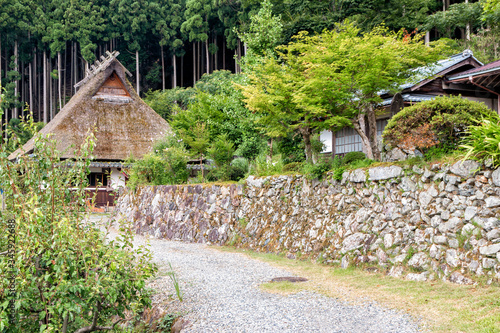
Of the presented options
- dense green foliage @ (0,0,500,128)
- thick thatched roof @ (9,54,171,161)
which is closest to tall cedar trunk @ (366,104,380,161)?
thick thatched roof @ (9,54,171,161)

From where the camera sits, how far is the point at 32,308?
16.0ft

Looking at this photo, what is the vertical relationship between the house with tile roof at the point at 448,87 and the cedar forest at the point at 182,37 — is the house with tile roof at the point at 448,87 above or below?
below

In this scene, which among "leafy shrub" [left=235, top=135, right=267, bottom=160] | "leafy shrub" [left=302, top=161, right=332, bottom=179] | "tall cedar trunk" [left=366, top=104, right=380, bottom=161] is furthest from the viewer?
"leafy shrub" [left=235, top=135, right=267, bottom=160]

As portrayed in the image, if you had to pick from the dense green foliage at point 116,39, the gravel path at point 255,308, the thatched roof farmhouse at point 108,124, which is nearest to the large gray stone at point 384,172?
the gravel path at point 255,308

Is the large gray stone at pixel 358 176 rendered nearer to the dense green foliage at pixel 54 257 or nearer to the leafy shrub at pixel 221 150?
the dense green foliage at pixel 54 257

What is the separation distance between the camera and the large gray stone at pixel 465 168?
640 centimetres

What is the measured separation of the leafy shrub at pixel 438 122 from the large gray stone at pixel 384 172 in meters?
0.52

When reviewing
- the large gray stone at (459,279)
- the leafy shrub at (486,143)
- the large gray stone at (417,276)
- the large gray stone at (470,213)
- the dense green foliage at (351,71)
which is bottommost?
the large gray stone at (417,276)

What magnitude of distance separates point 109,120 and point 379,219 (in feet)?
69.3

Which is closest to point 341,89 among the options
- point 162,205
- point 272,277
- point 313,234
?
point 313,234

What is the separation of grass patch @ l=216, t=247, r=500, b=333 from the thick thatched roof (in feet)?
55.1

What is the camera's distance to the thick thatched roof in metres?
23.3

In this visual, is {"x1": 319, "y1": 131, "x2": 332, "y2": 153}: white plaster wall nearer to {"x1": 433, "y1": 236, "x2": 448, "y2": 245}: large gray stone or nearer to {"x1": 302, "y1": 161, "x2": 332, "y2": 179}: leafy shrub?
{"x1": 302, "y1": 161, "x2": 332, "y2": 179}: leafy shrub

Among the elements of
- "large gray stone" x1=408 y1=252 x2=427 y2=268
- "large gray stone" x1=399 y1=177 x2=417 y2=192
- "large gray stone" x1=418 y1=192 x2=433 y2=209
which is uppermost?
"large gray stone" x1=399 y1=177 x2=417 y2=192
